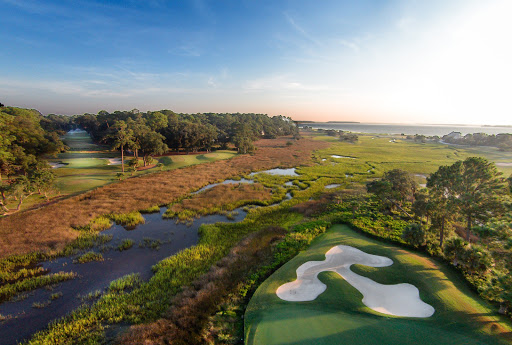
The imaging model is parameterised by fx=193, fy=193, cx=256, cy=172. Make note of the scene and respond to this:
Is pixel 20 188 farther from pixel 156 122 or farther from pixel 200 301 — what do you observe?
pixel 156 122

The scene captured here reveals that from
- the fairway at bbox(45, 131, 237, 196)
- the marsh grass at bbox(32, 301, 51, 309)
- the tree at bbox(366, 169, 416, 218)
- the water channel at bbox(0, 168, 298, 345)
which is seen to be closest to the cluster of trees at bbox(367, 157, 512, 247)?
the tree at bbox(366, 169, 416, 218)

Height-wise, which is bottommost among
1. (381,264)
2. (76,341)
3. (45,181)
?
(76,341)

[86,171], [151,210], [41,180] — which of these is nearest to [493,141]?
[151,210]

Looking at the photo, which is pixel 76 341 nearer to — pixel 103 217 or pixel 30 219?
pixel 103 217

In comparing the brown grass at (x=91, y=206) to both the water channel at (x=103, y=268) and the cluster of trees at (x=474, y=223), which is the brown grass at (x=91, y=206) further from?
the cluster of trees at (x=474, y=223)

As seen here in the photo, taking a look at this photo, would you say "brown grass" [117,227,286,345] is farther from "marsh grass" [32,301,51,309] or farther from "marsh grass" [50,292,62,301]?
"marsh grass" [50,292,62,301]

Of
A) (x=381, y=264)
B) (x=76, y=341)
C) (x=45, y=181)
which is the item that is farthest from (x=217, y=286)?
(x=45, y=181)

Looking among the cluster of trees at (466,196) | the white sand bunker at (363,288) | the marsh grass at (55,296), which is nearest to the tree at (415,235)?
the cluster of trees at (466,196)
